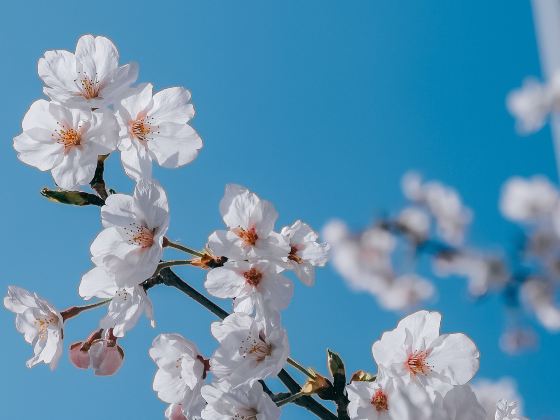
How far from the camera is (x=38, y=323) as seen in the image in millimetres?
1345

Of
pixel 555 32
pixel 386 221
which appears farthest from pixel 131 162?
pixel 555 32

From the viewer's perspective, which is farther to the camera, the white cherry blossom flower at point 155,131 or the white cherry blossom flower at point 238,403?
the white cherry blossom flower at point 155,131

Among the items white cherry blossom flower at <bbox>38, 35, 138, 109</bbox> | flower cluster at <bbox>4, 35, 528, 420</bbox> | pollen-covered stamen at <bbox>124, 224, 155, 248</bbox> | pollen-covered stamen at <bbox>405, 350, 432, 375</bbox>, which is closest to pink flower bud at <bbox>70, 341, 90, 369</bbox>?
flower cluster at <bbox>4, 35, 528, 420</bbox>

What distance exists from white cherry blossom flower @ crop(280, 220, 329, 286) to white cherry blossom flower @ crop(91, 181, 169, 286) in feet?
0.75

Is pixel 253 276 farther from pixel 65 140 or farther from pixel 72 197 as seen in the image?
pixel 65 140

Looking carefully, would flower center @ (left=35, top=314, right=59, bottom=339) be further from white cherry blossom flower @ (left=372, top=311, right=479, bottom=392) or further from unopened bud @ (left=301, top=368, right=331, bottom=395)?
white cherry blossom flower @ (left=372, top=311, right=479, bottom=392)

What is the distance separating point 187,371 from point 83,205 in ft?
1.17

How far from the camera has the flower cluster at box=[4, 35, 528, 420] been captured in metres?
1.16

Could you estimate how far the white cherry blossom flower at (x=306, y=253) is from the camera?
1.27 metres

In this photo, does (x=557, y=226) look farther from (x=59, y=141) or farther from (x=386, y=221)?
(x=59, y=141)

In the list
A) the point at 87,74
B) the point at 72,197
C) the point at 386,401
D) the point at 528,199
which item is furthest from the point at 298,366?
the point at 528,199

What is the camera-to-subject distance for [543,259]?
5074mm

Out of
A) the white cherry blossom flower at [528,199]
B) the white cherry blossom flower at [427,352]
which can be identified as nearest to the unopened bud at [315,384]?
the white cherry blossom flower at [427,352]

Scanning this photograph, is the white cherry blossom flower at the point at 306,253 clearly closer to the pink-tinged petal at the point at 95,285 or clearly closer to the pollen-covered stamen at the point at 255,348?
the pollen-covered stamen at the point at 255,348
